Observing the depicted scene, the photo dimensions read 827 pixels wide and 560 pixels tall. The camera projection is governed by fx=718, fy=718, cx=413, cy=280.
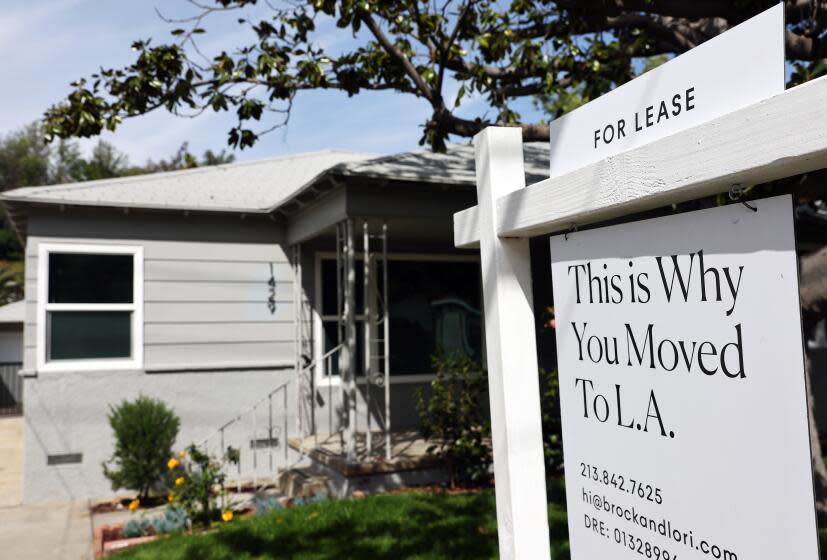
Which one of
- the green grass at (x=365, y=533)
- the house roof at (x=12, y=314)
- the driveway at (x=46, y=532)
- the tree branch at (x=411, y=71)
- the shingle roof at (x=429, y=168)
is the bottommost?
the driveway at (x=46, y=532)

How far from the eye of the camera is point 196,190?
9992 mm

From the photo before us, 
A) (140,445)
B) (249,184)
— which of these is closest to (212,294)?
(249,184)

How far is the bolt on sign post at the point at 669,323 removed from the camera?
5.07 ft

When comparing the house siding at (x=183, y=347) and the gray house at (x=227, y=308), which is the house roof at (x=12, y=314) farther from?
the house siding at (x=183, y=347)

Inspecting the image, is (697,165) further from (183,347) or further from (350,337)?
(183,347)

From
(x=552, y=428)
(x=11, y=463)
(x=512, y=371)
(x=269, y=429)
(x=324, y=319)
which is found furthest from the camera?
(x=11, y=463)

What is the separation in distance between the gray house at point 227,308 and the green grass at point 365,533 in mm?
1543

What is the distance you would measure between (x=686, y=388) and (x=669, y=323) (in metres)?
0.17

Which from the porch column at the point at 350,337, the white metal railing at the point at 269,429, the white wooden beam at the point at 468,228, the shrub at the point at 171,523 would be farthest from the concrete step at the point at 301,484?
the white wooden beam at the point at 468,228

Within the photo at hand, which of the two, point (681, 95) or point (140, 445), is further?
point (140, 445)

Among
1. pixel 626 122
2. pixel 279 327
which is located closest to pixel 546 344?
pixel 279 327

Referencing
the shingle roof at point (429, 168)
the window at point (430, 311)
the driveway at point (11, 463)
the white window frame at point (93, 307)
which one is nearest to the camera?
the shingle roof at point (429, 168)

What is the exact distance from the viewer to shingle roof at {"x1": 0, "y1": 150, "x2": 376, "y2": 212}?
888 centimetres

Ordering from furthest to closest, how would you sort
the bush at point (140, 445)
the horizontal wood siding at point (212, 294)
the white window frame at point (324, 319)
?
1. the white window frame at point (324, 319)
2. the horizontal wood siding at point (212, 294)
3. the bush at point (140, 445)
